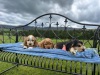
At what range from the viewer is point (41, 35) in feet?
19.7

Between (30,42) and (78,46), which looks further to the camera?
(30,42)

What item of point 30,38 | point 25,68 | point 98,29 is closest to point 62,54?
point 98,29

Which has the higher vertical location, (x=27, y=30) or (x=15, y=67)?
(x=27, y=30)

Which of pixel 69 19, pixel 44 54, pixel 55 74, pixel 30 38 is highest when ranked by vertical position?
pixel 69 19

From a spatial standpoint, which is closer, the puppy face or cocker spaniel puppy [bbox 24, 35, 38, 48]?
the puppy face

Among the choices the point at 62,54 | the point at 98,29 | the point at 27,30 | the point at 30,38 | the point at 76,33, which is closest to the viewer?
the point at 62,54

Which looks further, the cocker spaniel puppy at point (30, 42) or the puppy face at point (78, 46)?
the cocker spaniel puppy at point (30, 42)

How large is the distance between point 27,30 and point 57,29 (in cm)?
149

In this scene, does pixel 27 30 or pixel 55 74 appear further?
pixel 27 30

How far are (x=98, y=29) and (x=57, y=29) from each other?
164cm

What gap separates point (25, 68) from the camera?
596 centimetres

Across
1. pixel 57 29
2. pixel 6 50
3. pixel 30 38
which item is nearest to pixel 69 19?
pixel 57 29

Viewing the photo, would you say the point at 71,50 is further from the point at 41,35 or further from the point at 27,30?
the point at 27,30

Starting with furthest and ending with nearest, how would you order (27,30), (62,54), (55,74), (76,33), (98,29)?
(27,30) → (76,33) → (55,74) → (98,29) → (62,54)
